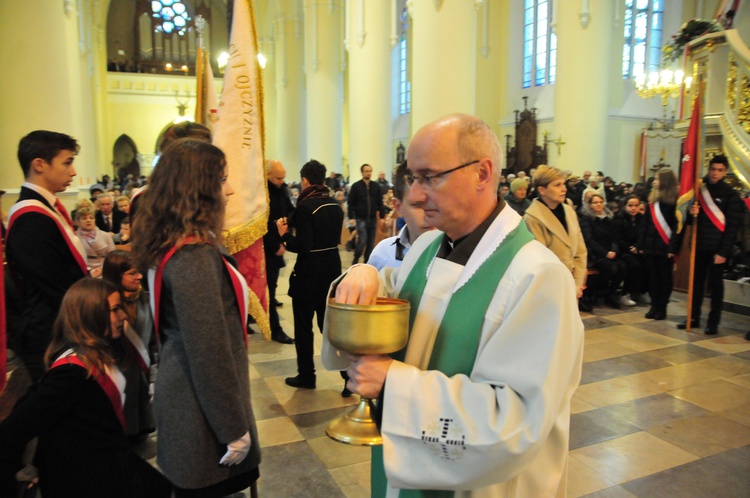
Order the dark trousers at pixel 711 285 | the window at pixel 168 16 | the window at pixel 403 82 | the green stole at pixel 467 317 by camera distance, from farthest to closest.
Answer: the window at pixel 168 16, the window at pixel 403 82, the dark trousers at pixel 711 285, the green stole at pixel 467 317

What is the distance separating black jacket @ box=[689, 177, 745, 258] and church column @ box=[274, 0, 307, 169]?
16.4 metres

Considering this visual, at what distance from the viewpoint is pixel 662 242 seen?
690 centimetres

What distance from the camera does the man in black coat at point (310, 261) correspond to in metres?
4.47

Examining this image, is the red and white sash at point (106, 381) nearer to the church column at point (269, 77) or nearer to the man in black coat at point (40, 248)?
the man in black coat at point (40, 248)

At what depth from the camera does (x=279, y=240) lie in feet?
17.4

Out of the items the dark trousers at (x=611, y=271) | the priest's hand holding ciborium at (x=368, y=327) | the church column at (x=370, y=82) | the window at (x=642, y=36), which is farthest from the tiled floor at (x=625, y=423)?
the window at (x=642, y=36)

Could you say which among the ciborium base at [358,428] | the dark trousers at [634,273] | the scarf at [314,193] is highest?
the scarf at [314,193]

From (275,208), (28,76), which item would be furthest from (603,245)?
(28,76)

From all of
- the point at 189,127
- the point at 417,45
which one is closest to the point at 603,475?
the point at 189,127

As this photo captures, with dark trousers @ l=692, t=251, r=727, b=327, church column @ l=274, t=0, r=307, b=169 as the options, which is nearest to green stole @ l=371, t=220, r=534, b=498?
dark trousers @ l=692, t=251, r=727, b=327

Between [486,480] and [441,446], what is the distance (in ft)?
0.39

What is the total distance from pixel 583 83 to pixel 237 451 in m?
13.8

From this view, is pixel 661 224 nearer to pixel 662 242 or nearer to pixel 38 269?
pixel 662 242

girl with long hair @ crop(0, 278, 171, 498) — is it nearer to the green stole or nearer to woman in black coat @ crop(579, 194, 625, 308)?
the green stole
